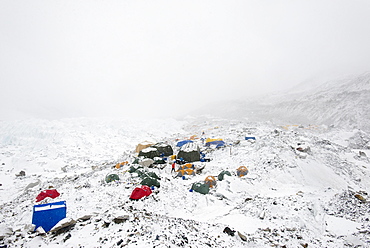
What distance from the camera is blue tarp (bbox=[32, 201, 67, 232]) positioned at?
5785 mm

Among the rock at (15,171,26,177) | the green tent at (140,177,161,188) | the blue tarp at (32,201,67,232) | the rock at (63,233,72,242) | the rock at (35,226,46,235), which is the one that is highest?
the blue tarp at (32,201,67,232)

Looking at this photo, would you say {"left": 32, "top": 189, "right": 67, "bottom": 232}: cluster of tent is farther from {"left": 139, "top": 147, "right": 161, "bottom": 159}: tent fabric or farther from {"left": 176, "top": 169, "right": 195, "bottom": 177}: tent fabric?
{"left": 139, "top": 147, "right": 161, "bottom": 159}: tent fabric

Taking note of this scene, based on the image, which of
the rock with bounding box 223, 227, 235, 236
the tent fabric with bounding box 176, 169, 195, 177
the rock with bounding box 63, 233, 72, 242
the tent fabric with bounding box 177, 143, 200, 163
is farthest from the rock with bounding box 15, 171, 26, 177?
the rock with bounding box 223, 227, 235, 236

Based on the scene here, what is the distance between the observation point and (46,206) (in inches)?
243

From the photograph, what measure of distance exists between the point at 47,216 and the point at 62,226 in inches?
31.0

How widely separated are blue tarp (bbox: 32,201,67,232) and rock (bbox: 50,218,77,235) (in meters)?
0.45

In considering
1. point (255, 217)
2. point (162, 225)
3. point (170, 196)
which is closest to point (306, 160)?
point (255, 217)

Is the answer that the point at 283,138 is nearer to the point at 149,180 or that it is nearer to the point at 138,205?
the point at 149,180

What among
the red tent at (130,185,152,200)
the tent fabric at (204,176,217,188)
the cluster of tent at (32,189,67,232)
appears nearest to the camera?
the cluster of tent at (32,189,67,232)

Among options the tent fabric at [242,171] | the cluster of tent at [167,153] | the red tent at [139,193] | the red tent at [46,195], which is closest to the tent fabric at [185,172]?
the cluster of tent at [167,153]

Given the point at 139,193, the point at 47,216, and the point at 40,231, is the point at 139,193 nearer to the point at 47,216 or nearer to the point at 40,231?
the point at 47,216

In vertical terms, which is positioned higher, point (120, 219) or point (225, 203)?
point (120, 219)

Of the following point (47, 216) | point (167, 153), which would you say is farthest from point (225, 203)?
point (167, 153)

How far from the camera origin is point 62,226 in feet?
18.5
